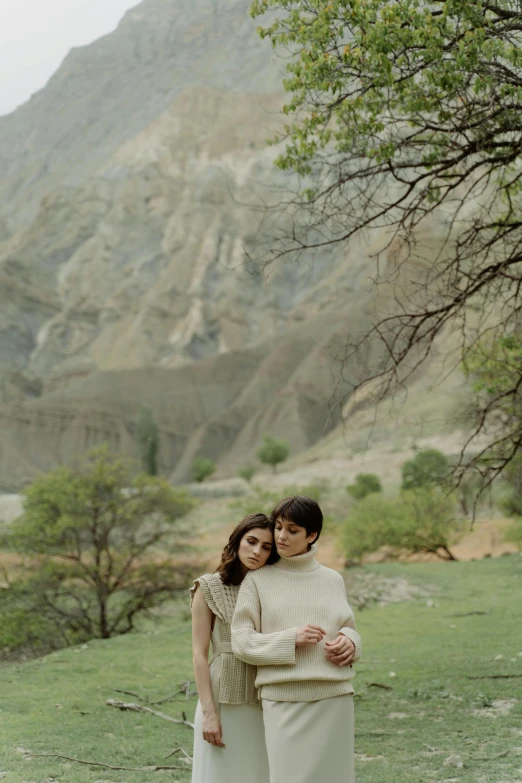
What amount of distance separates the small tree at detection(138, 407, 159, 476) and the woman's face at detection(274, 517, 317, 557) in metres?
66.3

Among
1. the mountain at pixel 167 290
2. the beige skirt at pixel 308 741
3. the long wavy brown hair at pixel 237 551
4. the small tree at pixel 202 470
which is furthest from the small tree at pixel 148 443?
the beige skirt at pixel 308 741

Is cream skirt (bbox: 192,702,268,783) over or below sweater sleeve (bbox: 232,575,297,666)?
below

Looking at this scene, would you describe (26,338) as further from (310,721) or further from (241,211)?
(310,721)

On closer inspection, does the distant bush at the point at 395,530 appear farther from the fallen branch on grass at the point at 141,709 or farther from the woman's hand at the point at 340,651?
the woman's hand at the point at 340,651

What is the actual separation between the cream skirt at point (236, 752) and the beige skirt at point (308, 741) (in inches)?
8.8

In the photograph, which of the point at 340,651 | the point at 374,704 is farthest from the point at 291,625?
the point at 374,704

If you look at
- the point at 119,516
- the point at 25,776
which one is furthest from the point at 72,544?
the point at 25,776

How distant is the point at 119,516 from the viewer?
57.2 ft

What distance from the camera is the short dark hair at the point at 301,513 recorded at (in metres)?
3.74

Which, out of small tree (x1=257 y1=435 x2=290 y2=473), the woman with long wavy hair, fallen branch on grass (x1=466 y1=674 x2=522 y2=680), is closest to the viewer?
the woman with long wavy hair

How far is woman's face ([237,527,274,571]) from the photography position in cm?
382

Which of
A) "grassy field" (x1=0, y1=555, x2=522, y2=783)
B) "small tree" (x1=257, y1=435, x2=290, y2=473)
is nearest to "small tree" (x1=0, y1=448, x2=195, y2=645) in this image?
"grassy field" (x1=0, y1=555, x2=522, y2=783)

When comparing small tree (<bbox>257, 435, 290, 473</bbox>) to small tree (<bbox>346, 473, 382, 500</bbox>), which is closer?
small tree (<bbox>346, 473, 382, 500</bbox>)

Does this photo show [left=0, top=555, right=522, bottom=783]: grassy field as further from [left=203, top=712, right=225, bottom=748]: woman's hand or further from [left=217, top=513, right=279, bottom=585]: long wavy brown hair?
[left=217, top=513, right=279, bottom=585]: long wavy brown hair
